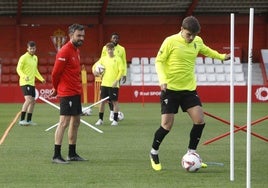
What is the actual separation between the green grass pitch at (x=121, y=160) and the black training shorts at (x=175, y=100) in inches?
31.7

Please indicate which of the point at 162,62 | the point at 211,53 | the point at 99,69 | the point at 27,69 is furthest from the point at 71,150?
the point at 27,69

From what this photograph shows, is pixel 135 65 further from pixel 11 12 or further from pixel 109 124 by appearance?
pixel 109 124

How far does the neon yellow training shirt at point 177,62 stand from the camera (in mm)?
8977

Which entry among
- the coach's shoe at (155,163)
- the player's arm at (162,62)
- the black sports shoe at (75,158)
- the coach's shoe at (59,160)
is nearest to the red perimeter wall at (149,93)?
the black sports shoe at (75,158)

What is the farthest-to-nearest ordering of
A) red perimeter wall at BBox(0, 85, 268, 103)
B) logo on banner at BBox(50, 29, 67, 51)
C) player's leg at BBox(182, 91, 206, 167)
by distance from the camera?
logo on banner at BBox(50, 29, 67, 51)
red perimeter wall at BBox(0, 85, 268, 103)
player's leg at BBox(182, 91, 206, 167)

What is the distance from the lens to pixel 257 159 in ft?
33.2

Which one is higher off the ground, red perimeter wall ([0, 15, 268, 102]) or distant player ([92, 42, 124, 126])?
red perimeter wall ([0, 15, 268, 102])

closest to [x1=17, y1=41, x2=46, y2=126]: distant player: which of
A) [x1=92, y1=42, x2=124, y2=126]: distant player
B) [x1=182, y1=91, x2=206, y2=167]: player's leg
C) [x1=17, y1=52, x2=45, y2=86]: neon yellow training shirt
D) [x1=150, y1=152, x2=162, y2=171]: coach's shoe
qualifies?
[x1=17, y1=52, x2=45, y2=86]: neon yellow training shirt

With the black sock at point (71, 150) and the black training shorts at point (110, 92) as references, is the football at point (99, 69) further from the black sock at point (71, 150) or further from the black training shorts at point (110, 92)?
the black sock at point (71, 150)

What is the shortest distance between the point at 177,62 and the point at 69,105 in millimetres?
1725

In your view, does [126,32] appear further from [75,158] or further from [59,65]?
[59,65]

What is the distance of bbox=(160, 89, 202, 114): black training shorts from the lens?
9.07m

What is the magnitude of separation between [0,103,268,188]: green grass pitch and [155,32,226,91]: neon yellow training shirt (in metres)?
1.15

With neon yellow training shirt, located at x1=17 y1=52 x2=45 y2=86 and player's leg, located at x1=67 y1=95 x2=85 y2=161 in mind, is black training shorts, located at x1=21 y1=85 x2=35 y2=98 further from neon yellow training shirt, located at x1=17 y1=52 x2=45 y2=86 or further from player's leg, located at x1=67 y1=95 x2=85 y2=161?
player's leg, located at x1=67 y1=95 x2=85 y2=161
